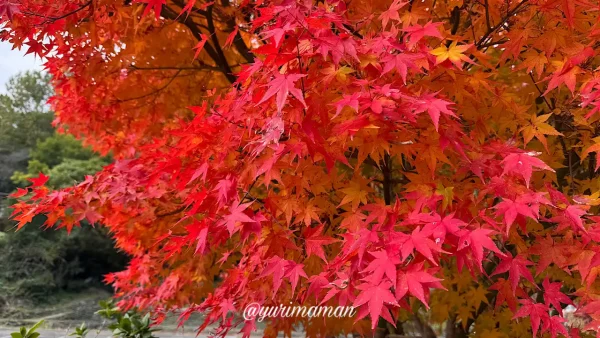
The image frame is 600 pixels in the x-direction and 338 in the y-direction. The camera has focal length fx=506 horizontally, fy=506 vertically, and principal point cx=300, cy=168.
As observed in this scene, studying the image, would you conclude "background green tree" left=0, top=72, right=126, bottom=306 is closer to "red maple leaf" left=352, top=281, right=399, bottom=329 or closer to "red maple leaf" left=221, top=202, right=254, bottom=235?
"red maple leaf" left=221, top=202, right=254, bottom=235

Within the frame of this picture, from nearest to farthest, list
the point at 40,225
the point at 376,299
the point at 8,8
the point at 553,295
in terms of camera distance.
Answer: the point at 376,299
the point at 553,295
the point at 8,8
the point at 40,225

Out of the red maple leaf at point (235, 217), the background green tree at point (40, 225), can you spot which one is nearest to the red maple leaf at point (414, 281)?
the red maple leaf at point (235, 217)

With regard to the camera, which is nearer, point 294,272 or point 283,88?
point 283,88

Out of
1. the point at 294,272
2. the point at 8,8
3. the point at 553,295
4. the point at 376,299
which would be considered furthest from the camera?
the point at 8,8

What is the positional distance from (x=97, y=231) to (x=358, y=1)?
27.6ft

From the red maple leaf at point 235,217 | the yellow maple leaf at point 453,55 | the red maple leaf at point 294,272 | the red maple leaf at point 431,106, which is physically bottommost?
the red maple leaf at point 294,272

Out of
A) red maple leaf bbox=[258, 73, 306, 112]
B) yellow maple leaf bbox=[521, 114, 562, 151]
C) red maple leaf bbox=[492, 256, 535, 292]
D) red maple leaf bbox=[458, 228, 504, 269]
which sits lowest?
red maple leaf bbox=[492, 256, 535, 292]

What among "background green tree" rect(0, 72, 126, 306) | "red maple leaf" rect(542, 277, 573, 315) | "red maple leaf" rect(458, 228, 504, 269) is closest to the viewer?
"red maple leaf" rect(458, 228, 504, 269)

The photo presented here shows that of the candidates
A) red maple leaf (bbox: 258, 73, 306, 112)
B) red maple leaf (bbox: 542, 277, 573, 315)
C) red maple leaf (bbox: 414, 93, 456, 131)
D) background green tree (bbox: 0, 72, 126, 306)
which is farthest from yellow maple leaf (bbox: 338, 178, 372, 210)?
background green tree (bbox: 0, 72, 126, 306)

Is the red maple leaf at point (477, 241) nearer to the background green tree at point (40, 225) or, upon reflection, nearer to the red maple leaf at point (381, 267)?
the red maple leaf at point (381, 267)

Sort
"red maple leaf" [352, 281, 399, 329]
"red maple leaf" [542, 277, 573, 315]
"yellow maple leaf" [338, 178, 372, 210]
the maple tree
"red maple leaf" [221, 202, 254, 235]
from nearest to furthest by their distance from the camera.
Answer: "red maple leaf" [352, 281, 399, 329] → the maple tree → "red maple leaf" [221, 202, 254, 235] → "red maple leaf" [542, 277, 573, 315] → "yellow maple leaf" [338, 178, 372, 210]

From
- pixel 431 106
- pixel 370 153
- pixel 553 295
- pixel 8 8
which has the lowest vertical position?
pixel 553 295

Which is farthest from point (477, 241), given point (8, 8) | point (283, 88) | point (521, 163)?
point (8, 8)

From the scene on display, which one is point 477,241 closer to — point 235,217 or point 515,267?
point 515,267
